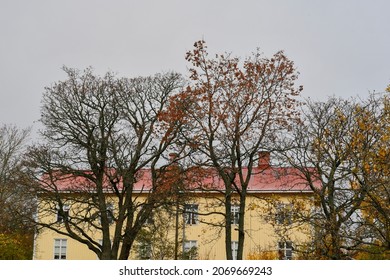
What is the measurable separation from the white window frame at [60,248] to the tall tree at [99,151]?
23498 millimetres

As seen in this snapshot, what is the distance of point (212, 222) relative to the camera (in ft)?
157

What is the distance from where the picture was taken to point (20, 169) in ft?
127

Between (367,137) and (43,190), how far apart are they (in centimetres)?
1951

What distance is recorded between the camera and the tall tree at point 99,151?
37.8 m

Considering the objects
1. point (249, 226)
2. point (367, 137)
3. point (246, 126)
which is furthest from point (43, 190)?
point (249, 226)

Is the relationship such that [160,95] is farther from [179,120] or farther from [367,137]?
[367,137]

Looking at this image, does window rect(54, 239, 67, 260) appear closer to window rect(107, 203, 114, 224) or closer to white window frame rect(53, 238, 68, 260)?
white window frame rect(53, 238, 68, 260)

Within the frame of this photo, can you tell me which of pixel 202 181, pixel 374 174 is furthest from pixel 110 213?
pixel 374 174

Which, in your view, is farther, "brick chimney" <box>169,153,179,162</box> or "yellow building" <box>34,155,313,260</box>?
"brick chimney" <box>169,153,179,162</box>

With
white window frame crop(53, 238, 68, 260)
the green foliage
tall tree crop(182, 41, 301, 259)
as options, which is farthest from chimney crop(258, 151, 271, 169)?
white window frame crop(53, 238, 68, 260)

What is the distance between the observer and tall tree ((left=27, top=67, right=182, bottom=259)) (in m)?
37.8

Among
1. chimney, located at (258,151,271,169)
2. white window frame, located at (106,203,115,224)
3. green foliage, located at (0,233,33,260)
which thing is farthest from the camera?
green foliage, located at (0,233,33,260)

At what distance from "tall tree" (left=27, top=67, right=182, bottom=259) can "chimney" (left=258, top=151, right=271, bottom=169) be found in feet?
23.2

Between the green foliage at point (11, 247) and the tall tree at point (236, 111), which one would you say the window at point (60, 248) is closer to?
the green foliage at point (11, 247)
